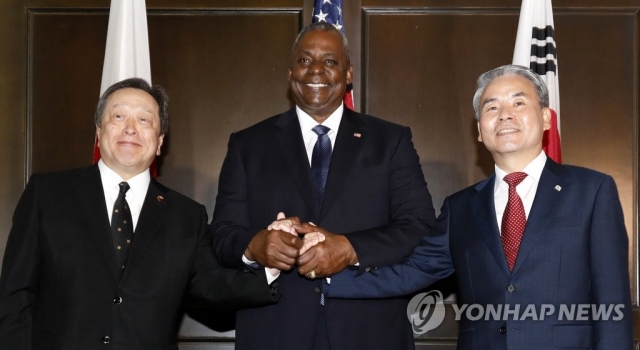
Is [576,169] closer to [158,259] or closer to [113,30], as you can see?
[158,259]

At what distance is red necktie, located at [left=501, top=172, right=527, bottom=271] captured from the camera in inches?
114

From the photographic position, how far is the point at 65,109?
4648 millimetres

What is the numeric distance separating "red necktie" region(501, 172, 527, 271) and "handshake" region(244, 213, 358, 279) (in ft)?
1.98

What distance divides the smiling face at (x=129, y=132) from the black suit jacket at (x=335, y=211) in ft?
1.17

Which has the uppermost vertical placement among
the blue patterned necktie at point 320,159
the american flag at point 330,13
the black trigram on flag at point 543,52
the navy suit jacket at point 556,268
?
the american flag at point 330,13

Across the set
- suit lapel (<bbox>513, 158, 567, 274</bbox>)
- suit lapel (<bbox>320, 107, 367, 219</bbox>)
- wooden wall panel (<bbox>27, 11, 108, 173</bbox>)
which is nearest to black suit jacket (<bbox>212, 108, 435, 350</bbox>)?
suit lapel (<bbox>320, 107, 367, 219</bbox>)

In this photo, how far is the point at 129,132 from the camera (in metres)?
3.27

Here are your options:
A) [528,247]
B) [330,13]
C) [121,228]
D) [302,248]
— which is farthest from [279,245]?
[330,13]

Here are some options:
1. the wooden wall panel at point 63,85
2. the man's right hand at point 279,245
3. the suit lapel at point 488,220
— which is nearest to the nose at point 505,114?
the suit lapel at point 488,220

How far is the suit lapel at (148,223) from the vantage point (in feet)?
10.3

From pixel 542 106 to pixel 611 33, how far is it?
70.3 inches

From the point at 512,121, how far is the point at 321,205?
2.76 ft

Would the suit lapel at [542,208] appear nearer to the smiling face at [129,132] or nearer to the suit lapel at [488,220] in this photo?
the suit lapel at [488,220]

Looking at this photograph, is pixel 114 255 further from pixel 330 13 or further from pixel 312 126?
pixel 330 13
